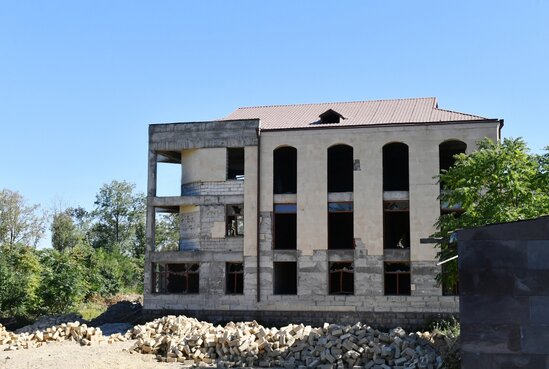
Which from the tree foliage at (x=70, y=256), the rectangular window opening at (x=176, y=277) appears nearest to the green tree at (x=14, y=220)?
the tree foliage at (x=70, y=256)

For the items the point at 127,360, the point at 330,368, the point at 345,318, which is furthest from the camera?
the point at 345,318

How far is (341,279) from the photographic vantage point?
30156 mm

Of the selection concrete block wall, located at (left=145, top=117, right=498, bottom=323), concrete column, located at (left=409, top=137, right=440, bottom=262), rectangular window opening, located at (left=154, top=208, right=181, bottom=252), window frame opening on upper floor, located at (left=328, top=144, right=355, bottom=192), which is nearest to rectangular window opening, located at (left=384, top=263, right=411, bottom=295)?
concrete block wall, located at (left=145, top=117, right=498, bottom=323)

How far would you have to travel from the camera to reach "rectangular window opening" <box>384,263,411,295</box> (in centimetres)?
2948

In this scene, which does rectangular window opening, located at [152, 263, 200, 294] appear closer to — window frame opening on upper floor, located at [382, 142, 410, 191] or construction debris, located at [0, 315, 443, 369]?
construction debris, located at [0, 315, 443, 369]

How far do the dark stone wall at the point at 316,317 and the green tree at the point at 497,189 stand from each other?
690 centimetres

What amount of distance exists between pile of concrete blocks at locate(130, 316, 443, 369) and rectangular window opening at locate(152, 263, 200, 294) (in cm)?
804

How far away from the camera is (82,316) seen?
36156 mm

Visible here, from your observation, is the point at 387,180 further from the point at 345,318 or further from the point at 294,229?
the point at 345,318

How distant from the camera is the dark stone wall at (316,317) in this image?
2856cm

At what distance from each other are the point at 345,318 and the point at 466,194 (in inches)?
414

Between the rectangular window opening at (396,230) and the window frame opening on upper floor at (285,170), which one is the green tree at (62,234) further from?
the rectangular window opening at (396,230)

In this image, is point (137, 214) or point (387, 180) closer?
point (387, 180)

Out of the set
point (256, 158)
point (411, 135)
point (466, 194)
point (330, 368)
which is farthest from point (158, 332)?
point (411, 135)
